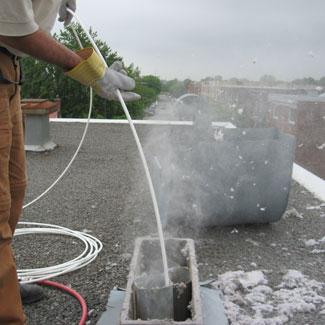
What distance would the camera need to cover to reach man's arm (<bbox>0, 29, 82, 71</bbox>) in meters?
1.71

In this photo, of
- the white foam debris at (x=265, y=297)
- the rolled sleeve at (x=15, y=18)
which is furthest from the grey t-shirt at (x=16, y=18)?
the white foam debris at (x=265, y=297)

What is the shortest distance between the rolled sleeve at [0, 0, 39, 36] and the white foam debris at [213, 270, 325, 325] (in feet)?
5.43

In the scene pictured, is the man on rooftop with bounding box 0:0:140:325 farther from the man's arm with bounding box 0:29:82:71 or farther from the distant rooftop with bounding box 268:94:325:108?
the distant rooftop with bounding box 268:94:325:108

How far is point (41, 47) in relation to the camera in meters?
1.75

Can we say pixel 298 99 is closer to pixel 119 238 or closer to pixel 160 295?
pixel 119 238

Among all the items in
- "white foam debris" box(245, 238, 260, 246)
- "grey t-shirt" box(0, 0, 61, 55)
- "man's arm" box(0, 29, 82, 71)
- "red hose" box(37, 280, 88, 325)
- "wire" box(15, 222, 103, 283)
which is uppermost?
"grey t-shirt" box(0, 0, 61, 55)

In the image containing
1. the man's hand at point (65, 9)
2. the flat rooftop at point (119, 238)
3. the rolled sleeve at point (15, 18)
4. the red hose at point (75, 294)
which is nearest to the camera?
the rolled sleeve at point (15, 18)

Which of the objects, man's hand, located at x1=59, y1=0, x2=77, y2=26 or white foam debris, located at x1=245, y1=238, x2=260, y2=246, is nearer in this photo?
man's hand, located at x1=59, y1=0, x2=77, y2=26

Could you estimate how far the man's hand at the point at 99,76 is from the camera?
1.87 metres

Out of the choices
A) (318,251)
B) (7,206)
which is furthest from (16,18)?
(318,251)

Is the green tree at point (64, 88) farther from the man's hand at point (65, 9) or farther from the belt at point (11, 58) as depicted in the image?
the belt at point (11, 58)

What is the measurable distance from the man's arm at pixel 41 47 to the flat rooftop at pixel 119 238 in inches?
51.3

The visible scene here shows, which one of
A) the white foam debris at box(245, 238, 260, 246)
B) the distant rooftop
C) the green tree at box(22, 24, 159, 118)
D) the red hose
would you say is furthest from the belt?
the distant rooftop

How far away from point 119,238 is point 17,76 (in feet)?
5.65
